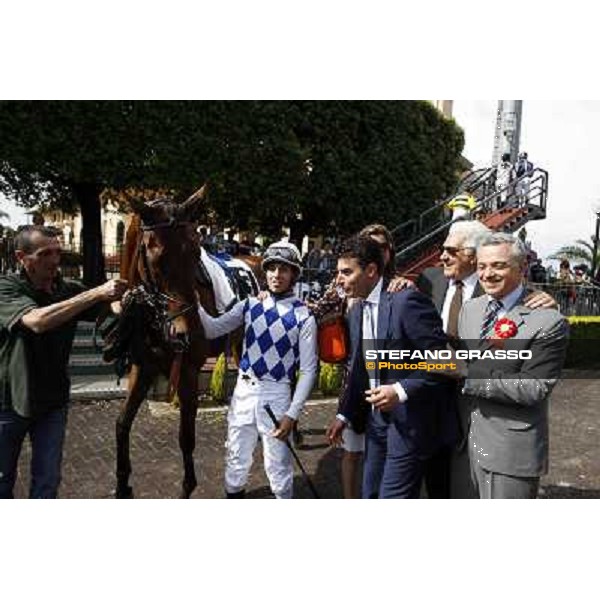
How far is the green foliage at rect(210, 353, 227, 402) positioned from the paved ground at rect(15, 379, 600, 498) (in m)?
0.17

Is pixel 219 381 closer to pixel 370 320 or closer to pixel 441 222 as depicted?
pixel 370 320

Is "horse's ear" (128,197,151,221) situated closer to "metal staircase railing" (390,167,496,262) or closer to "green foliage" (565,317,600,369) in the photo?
"metal staircase railing" (390,167,496,262)

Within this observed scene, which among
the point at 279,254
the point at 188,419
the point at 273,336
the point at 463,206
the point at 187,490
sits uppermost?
the point at 463,206

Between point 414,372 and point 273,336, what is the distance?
83 centimetres

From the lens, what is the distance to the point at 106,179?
10.6 ft

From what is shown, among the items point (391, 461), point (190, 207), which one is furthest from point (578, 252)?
point (190, 207)

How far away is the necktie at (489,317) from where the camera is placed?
2543mm

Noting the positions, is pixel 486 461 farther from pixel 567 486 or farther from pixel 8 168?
pixel 8 168

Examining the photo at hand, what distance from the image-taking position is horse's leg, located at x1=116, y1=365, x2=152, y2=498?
3.12m

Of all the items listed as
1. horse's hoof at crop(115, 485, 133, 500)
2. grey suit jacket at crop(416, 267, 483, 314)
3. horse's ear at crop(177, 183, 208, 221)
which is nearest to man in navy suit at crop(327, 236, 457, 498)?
grey suit jacket at crop(416, 267, 483, 314)

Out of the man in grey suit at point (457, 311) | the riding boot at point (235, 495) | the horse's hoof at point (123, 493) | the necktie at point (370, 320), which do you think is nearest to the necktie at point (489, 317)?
the man in grey suit at point (457, 311)

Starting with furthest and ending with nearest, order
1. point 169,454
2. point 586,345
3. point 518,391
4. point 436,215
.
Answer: point 586,345 < point 169,454 < point 436,215 < point 518,391

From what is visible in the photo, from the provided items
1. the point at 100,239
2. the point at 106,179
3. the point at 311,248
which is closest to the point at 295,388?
the point at 311,248

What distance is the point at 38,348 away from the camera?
270 centimetres
